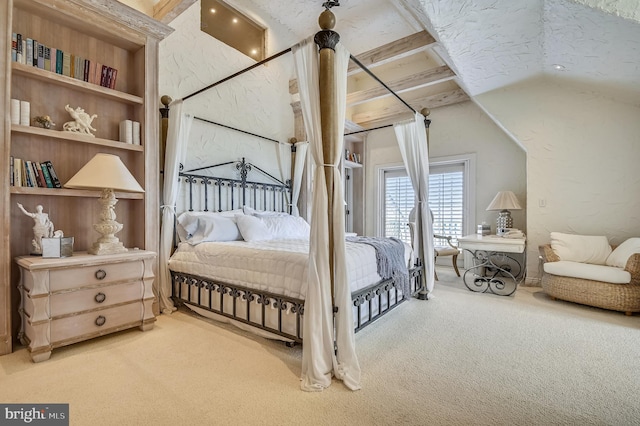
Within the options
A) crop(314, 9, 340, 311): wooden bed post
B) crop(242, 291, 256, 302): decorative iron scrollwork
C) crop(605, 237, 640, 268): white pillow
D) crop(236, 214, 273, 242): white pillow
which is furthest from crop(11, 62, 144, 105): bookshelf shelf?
crop(605, 237, 640, 268): white pillow

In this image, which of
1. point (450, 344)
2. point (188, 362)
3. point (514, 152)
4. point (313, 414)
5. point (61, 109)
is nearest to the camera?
point (313, 414)

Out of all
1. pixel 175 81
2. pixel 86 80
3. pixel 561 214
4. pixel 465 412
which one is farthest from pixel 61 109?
pixel 561 214

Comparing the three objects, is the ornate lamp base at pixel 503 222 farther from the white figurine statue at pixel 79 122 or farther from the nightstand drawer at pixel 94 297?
the white figurine statue at pixel 79 122

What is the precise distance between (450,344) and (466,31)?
3.10 meters

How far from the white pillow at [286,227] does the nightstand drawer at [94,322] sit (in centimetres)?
155

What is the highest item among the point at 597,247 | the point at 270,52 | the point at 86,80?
the point at 270,52

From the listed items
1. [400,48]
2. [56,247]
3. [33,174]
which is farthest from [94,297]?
[400,48]

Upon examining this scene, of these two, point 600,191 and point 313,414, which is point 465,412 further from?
point 600,191

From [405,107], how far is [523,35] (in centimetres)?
261

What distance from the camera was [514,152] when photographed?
479cm

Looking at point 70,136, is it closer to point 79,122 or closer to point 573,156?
point 79,122

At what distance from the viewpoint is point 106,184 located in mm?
2305

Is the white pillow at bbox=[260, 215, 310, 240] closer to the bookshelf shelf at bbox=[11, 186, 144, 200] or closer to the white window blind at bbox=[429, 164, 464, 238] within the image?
the bookshelf shelf at bbox=[11, 186, 144, 200]

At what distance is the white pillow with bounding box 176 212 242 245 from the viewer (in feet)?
10.3
